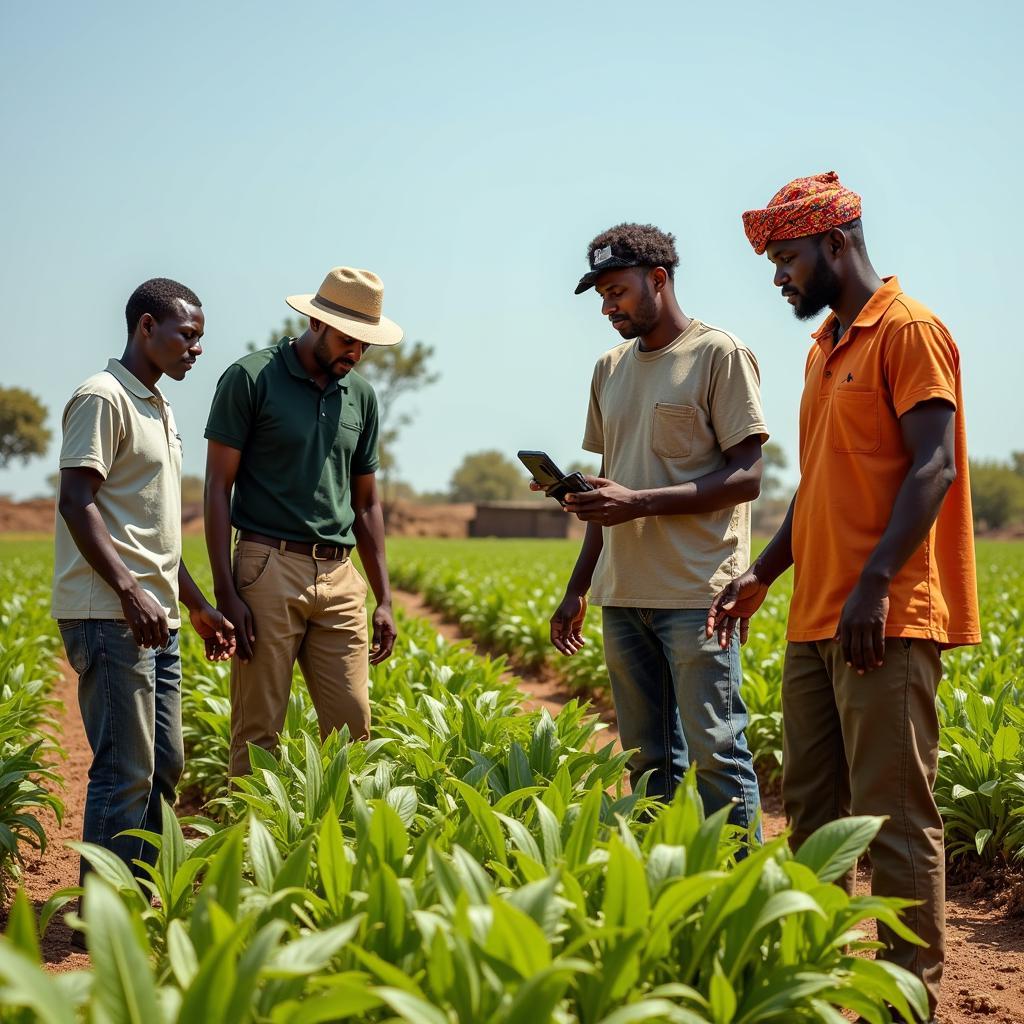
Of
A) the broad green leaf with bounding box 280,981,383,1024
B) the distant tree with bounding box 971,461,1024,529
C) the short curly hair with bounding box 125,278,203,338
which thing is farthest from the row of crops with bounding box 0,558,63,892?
the distant tree with bounding box 971,461,1024,529

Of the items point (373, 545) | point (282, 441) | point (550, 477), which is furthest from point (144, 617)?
point (550, 477)

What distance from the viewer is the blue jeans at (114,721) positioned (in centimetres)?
372

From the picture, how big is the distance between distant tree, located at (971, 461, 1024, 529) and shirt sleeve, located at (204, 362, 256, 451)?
93776 mm

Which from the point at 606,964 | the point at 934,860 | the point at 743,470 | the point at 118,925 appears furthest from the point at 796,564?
the point at 118,925

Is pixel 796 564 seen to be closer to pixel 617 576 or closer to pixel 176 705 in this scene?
pixel 617 576

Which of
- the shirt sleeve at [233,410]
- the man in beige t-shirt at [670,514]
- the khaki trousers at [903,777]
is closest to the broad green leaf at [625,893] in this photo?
the khaki trousers at [903,777]

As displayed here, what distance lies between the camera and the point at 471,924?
2.16 m

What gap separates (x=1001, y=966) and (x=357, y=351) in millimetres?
3236

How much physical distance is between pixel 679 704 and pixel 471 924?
1794 mm

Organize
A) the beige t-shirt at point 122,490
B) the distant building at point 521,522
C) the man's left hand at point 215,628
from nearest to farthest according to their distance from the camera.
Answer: the beige t-shirt at point 122,490 → the man's left hand at point 215,628 → the distant building at point 521,522

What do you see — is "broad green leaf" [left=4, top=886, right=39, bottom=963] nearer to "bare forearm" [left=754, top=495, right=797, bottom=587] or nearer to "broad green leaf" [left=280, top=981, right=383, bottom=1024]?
"broad green leaf" [left=280, top=981, right=383, bottom=1024]

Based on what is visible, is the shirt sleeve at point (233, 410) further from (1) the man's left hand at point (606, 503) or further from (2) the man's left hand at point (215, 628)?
(1) the man's left hand at point (606, 503)

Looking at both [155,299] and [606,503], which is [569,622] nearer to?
[606,503]

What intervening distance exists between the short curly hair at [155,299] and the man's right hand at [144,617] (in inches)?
39.5
